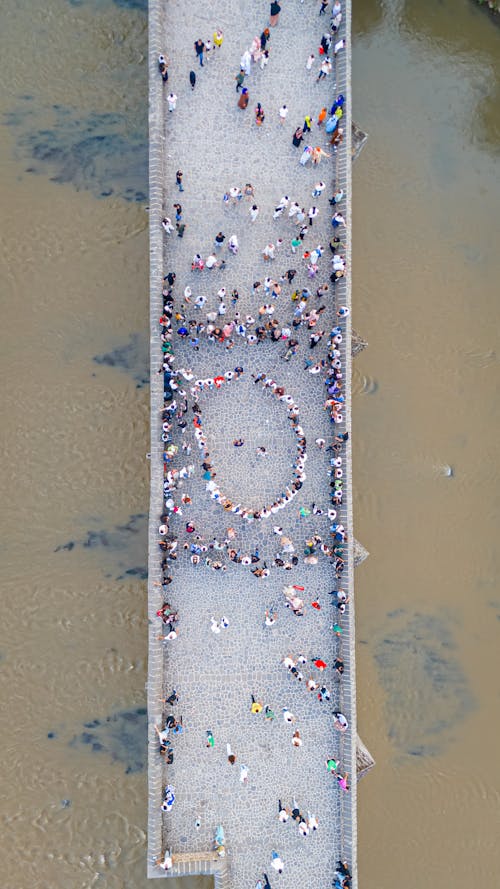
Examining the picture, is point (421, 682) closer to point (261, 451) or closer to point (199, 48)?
point (261, 451)

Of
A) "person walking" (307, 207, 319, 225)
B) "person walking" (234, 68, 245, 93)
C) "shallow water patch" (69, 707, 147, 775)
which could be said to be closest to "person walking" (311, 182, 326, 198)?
"person walking" (307, 207, 319, 225)

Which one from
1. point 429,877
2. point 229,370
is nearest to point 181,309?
point 229,370

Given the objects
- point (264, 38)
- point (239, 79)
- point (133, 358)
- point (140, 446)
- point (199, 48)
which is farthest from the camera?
point (133, 358)

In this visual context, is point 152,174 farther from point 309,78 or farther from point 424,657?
point 424,657

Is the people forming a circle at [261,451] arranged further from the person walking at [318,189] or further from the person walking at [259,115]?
the person walking at [259,115]

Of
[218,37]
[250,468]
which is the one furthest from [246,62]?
[250,468]
